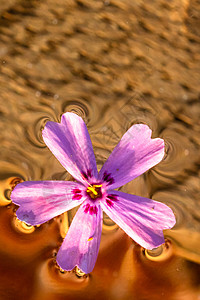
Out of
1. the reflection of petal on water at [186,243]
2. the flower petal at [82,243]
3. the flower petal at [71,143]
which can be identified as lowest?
the reflection of petal on water at [186,243]

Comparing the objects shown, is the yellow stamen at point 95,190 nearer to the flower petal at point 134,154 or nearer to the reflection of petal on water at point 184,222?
the flower petal at point 134,154

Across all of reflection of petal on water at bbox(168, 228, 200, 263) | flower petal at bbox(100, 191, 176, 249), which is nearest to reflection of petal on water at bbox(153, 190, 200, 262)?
reflection of petal on water at bbox(168, 228, 200, 263)

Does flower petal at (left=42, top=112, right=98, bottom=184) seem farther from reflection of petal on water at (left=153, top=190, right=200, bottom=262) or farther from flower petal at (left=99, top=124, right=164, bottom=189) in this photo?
reflection of petal on water at (left=153, top=190, right=200, bottom=262)

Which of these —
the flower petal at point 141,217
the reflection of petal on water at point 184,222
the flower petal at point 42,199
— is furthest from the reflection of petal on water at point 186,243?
the flower petal at point 42,199

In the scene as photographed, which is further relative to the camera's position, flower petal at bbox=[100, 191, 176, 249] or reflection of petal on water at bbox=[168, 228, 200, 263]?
reflection of petal on water at bbox=[168, 228, 200, 263]

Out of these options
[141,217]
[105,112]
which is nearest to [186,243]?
[141,217]

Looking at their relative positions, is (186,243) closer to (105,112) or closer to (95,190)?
(95,190)

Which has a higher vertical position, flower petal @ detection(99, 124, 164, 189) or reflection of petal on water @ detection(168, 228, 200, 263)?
flower petal @ detection(99, 124, 164, 189)

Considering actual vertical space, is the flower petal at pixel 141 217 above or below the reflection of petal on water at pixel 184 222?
above

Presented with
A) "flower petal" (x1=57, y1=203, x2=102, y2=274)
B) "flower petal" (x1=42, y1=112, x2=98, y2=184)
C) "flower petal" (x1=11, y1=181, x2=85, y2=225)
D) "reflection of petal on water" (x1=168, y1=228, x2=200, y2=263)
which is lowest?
"reflection of petal on water" (x1=168, y1=228, x2=200, y2=263)
